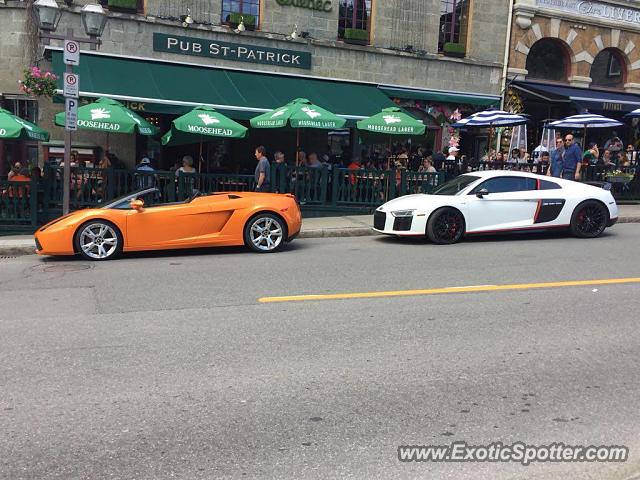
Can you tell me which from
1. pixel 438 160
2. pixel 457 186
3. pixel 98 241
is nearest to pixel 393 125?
pixel 457 186

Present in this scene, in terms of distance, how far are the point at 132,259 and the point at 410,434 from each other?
24.6 ft

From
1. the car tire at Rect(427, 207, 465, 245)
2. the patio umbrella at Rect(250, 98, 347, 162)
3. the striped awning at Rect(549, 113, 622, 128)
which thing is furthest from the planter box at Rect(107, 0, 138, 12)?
the striped awning at Rect(549, 113, 622, 128)

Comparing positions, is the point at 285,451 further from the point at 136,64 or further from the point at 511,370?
the point at 136,64

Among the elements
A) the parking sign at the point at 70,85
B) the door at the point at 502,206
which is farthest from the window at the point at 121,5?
the door at the point at 502,206

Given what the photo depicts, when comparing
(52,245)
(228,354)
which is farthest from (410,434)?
(52,245)

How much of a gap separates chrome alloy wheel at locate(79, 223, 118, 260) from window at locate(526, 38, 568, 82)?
58.2ft

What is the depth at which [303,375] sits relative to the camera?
473 cm

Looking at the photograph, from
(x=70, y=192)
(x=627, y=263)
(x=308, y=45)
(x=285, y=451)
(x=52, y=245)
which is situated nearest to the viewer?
(x=285, y=451)

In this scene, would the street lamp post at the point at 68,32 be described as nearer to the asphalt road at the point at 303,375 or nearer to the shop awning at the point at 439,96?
the asphalt road at the point at 303,375

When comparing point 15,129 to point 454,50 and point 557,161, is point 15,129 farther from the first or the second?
point 454,50

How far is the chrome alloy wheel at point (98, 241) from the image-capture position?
10.0m

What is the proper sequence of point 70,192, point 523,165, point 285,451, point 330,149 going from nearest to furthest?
point 285,451, point 70,192, point 523,165, point 330,149

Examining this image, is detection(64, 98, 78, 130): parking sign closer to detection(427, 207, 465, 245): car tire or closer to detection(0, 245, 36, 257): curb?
detection(0, 245, 36, 257): curb

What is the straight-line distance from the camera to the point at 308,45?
19.4 meters
